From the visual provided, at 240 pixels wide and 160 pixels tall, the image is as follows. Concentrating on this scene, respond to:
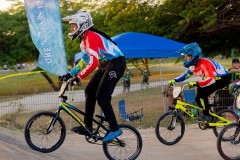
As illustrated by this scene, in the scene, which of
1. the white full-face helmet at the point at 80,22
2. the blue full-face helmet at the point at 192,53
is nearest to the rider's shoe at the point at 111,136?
the white full-face helmet at the point at 80,22

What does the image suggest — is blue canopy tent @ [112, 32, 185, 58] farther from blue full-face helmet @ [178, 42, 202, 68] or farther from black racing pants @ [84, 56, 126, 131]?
black racing pants @ [84, 56, 126, 131]

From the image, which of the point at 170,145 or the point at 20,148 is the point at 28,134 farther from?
the point at 170,145

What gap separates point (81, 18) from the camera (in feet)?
20.6

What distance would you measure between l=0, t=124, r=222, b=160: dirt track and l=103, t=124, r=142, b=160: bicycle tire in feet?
1.77

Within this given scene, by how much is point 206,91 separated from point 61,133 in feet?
10.4

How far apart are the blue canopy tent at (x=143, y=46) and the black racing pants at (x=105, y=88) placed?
6.90m

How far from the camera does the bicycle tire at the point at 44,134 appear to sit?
6562 mm

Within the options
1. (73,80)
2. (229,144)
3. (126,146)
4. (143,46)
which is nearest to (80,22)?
(73,80)

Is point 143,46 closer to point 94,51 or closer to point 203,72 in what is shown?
point 203,72

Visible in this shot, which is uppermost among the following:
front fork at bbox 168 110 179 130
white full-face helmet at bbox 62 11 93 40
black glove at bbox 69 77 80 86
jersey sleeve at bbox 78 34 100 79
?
white full-face helmet at bbox 62 11 93 40

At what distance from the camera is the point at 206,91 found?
28.6 feet

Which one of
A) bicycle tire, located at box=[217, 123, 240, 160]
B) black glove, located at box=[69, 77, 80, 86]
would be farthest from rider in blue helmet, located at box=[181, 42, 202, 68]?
black glove, located at box=[69, 77, 80, 86]

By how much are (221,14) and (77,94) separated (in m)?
9.54

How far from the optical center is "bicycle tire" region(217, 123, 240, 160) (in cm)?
702
